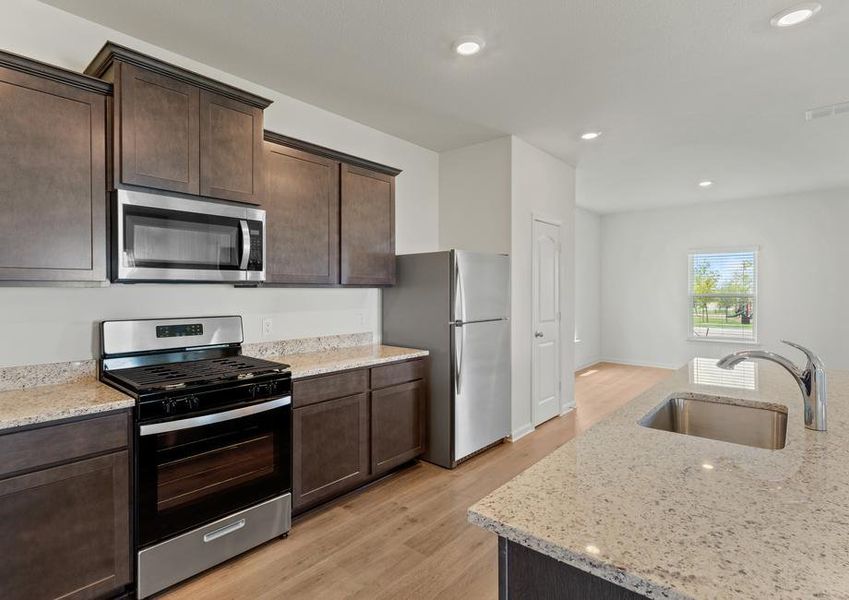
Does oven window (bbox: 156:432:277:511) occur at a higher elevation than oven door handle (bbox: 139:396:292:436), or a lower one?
lower

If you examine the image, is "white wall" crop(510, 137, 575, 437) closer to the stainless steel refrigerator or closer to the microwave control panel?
the stainless steel refrigerator

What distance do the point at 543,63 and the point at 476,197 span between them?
61.0 inches

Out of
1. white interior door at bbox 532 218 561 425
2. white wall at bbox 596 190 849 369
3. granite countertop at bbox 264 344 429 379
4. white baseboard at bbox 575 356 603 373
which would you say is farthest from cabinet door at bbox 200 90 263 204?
→ white wall at bbox 596 190 849 369

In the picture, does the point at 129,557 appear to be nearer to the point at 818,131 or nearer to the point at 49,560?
the point at 49,560

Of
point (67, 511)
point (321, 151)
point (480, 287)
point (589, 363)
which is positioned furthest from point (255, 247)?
point (589, 363)

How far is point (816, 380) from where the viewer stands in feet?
4.41

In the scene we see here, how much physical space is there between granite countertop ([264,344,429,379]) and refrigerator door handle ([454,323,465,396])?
239 millimetres

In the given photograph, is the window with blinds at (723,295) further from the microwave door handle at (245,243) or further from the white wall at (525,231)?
the microwave door handle at (245,243)

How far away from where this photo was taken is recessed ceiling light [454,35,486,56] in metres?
2.41

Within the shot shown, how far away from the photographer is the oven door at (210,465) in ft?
6.24

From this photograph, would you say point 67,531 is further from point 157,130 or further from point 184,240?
point 157,130

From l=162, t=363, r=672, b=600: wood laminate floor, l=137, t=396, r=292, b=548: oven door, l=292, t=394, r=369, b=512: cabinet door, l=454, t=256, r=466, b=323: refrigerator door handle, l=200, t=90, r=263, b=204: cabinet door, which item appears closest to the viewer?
l=137, t=396, r=292, b=548: oven door

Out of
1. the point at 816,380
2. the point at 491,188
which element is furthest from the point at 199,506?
the point at 491,188

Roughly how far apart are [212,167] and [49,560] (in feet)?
5.96
